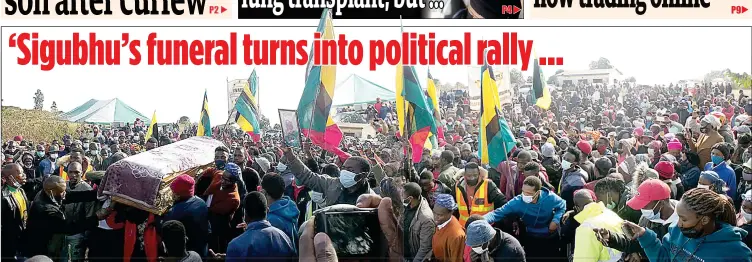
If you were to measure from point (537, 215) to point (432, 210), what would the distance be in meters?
0.87

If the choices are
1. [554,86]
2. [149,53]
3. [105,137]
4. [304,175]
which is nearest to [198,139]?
[149,53]

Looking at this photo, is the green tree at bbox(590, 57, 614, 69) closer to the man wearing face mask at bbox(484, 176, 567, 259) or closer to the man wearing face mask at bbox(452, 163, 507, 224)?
the man wearing face mask at bbox(452, 163, 507, 224)

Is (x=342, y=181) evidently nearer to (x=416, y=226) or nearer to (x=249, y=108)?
(x=416, y=226)

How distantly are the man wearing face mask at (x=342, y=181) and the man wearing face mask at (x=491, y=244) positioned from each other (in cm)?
179

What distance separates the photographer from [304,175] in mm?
7504

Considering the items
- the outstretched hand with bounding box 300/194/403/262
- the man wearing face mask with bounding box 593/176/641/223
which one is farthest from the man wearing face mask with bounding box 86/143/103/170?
the man wearing face mask with bounding box 593/176/641/223

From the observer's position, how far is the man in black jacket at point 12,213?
7.29m

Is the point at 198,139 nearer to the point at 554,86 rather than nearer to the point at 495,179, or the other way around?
the point at 495,179

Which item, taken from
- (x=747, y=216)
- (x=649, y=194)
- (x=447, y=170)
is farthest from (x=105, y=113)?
(x=747, y=216)

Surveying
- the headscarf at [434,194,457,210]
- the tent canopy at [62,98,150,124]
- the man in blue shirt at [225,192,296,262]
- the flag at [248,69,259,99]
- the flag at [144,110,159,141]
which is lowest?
the man in blue shirt at [225,192,296,262]

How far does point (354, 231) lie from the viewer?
5.70 m

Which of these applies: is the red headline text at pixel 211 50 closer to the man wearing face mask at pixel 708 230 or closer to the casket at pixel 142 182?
the casket at pixel 142 182

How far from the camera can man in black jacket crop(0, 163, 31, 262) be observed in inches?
287

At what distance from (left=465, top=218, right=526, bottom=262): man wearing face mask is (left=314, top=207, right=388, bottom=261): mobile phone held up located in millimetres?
681
